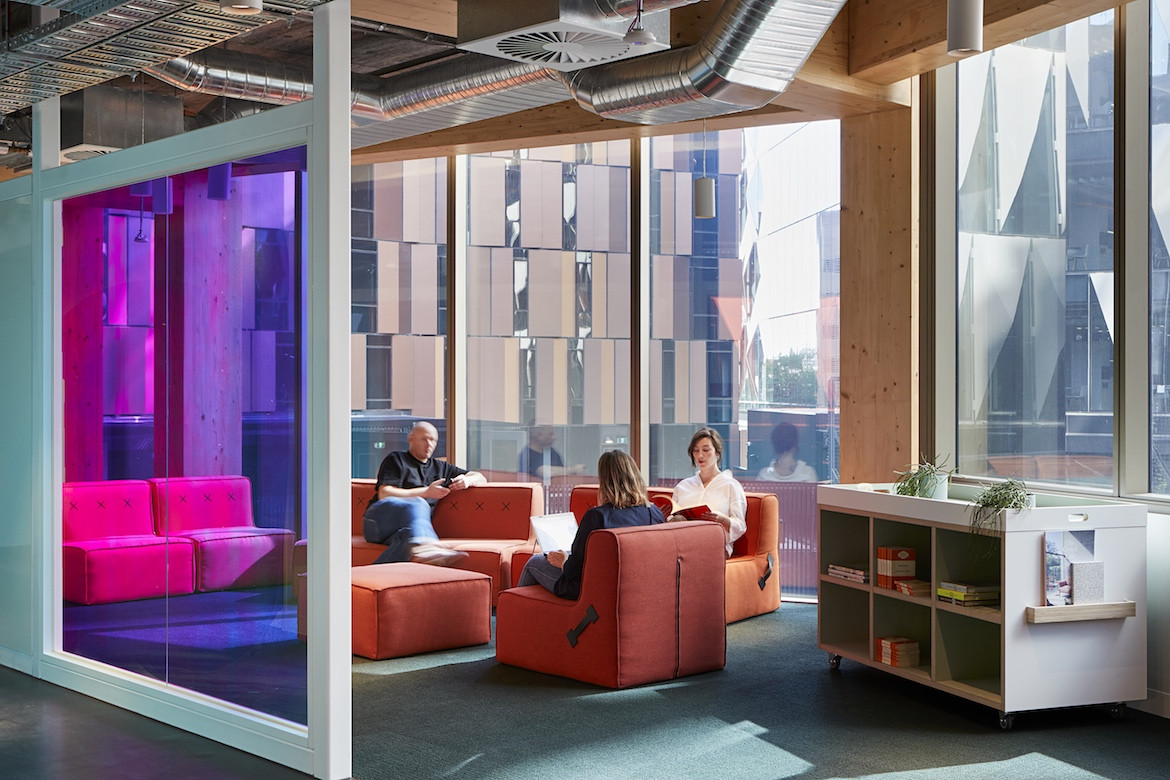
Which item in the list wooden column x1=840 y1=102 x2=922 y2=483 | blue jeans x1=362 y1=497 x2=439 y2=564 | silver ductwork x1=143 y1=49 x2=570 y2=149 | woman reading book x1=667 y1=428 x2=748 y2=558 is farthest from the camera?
blue jeans x1=362 y1=497 x2=439 y2=564

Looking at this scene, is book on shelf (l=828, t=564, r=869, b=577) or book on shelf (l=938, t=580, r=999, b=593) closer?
book on shelf (l=938, t=580, r=999, b=593)

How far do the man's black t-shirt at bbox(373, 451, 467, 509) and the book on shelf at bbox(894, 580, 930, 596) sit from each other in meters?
3.28

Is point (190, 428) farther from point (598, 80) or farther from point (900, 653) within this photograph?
point (900, 653)

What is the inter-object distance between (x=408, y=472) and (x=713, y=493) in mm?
2045

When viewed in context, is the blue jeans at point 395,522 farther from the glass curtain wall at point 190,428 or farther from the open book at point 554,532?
the glass curtain wall at point 190,428

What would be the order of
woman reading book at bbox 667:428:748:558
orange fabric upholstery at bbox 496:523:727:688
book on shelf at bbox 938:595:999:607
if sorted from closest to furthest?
book on shelf at bbox 938:595:999:607
orange fabric upholstery at bbox 496:523:727:688
woman reading book at bbox 667:428:748:558

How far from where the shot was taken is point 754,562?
23.9 ft

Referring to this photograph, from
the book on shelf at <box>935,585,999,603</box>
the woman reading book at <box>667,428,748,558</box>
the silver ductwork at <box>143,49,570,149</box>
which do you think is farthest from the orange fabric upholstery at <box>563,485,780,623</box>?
the silver ductwork at <box>143,49,570,149</box>

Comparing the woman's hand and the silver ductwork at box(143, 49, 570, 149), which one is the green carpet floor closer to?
the woman's hand

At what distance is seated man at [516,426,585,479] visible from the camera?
9.04 metres

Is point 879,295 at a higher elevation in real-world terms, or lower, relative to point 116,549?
higher

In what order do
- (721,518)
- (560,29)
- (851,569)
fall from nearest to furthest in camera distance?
(560,29) < (851,569) < (721,518)

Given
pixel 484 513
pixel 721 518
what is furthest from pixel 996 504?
pixel 484 513

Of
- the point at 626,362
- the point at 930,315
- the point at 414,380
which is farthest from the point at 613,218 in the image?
the point at 930,315
